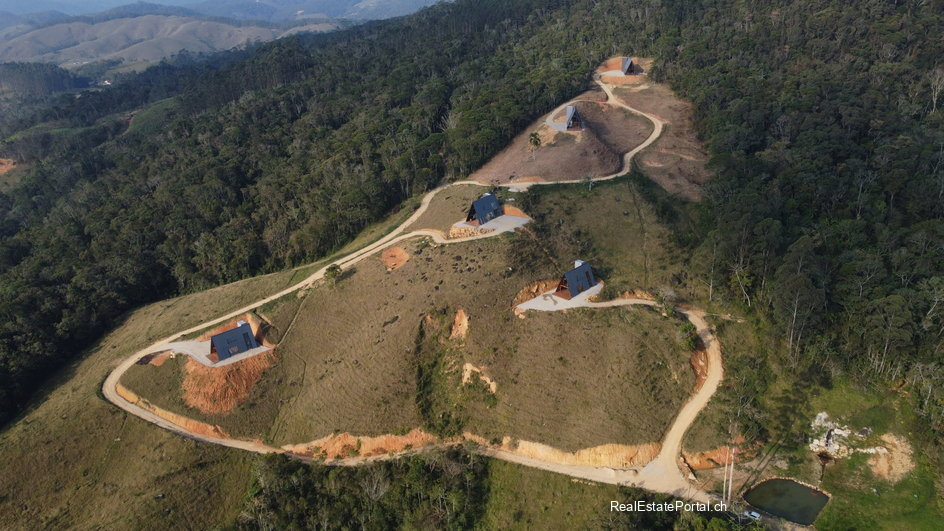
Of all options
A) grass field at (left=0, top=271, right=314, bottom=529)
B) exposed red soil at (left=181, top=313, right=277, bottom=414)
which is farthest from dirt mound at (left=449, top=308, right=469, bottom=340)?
grass field at (left=0, top=271, right=314, bottom=529)

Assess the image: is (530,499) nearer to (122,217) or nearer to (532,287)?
(532,287)

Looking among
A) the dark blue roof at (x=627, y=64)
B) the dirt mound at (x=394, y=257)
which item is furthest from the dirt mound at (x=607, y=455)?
the dark blue roof at (x=627, y=64)

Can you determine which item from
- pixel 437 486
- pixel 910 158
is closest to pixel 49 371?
pixel 437 486

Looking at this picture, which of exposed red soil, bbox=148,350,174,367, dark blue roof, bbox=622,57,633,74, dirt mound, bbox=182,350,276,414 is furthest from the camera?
dark blue roof, bbox=622,57,633,74

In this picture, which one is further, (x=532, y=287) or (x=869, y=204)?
(x=869, y=204)

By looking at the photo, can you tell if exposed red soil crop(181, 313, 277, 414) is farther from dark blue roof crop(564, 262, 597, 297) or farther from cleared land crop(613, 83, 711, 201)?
cleared land crop(613, 83, 711, 201)

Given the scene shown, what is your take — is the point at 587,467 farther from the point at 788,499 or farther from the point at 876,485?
the point at 876,485

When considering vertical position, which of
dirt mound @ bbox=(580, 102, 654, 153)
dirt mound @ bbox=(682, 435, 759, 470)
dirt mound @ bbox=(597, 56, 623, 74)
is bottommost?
dirt mound @ bbox=(682, 435, 759, 470)
